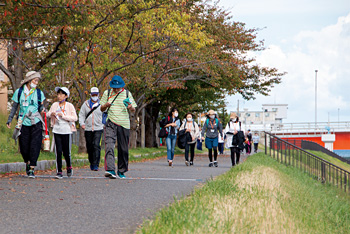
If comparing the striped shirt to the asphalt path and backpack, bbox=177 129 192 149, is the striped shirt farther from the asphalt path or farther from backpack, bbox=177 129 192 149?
backpack, bbox=177 129 192 149

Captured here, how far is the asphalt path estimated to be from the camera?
4.83 metres

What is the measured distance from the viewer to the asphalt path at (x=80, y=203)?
190 inches

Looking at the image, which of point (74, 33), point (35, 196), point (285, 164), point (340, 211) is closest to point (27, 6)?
point (74, 33)

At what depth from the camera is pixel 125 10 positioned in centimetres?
1499

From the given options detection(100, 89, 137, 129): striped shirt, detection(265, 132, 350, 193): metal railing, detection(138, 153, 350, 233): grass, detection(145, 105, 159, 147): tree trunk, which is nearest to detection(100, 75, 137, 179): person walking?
detection(100, 89, 137, 129): striped shirt

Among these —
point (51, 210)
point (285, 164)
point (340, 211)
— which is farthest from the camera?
point (285, 164)

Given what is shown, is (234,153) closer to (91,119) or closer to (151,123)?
(91,119)

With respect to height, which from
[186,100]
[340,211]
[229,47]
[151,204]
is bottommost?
[340,211]

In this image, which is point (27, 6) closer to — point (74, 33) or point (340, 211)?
point (74, 33)

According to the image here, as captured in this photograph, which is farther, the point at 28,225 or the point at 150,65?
the point at 150,65

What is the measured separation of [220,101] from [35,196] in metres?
33.9

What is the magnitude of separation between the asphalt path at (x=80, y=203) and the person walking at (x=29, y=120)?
Result: 55 cm

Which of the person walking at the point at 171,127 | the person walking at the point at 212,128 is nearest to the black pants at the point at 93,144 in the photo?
the person walking at the point at 171,127

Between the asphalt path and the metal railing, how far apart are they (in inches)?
364
